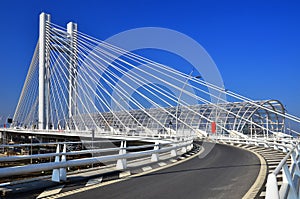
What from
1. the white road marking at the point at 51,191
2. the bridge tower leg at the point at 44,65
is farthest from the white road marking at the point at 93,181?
the bridge tower leg at the point at 44,65

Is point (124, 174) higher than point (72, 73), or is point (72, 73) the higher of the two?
point (72, 73)

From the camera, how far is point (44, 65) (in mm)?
49594

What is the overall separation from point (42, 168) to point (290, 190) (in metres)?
5.41

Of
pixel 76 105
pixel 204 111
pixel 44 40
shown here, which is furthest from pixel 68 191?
pixel 204 111

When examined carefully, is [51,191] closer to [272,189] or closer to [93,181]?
[93,181]

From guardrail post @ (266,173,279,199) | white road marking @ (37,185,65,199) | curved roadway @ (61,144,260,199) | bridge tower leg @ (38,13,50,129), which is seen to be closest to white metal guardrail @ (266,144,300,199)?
guardrail post @ (266,173,279,199)

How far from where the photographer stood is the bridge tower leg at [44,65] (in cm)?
4881

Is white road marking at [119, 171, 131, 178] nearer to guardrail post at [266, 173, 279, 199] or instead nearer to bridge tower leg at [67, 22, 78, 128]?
guardrail post at [266, 173, 279, 199]

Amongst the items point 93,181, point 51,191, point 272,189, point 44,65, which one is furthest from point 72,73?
point 272,189

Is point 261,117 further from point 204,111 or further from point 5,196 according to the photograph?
point 5,196

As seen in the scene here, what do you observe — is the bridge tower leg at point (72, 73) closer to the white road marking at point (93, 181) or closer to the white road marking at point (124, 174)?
the white road marking at point (124, 174)

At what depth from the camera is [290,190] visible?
5973mm

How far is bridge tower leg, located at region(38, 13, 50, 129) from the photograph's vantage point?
160 feet

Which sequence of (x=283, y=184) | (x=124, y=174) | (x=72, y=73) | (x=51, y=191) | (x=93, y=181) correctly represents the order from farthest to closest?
1. (x=72, y=73)
2. (x=124, y=174)
3. (x=93, y=181)
4. (x=51, y=191)
5. (x=283, y=184)
